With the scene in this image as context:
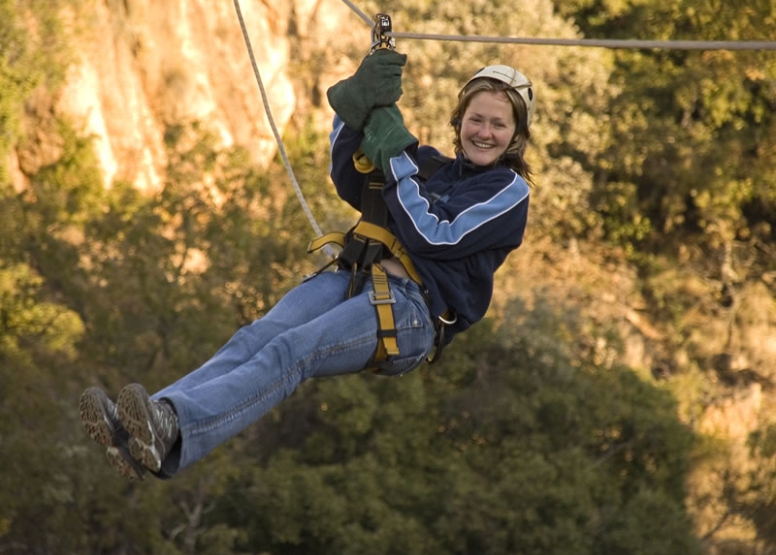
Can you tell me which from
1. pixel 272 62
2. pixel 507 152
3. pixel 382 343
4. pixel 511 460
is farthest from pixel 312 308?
pixel 272 62

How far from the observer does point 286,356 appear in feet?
13.1

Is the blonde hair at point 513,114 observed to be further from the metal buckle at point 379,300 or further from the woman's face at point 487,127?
the metal buckle at point 379,300

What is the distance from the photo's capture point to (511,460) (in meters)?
15.1

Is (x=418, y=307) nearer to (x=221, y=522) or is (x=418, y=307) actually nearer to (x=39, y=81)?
(x=221, y=522)

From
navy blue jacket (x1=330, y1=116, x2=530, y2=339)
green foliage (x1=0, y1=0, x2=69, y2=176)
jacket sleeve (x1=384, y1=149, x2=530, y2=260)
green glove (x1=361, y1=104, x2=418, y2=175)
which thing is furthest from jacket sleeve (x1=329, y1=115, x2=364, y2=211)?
green foliage (x1=0, y1=0, x2=69, y2=176)

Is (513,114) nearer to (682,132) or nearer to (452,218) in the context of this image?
(452,218)

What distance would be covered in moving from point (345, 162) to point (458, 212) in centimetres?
44

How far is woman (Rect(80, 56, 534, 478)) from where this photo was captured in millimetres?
3809

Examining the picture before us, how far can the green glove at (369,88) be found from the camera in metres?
4.29

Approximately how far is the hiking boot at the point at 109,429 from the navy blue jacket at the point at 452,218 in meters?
1.01

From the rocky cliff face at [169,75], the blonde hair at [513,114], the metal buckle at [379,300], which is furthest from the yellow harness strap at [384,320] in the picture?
the rocky cliff face at [169,75]

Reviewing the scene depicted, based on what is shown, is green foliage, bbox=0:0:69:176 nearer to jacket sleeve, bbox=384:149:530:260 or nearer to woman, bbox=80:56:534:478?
woman, bbox=80:56:534:478

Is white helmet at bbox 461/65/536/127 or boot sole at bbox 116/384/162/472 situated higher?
white helmet at bbox 461/65/536/127

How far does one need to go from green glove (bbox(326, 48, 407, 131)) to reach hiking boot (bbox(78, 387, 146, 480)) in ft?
3.74
